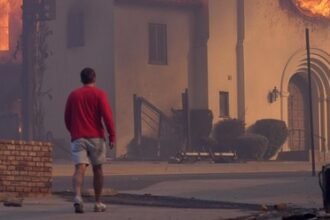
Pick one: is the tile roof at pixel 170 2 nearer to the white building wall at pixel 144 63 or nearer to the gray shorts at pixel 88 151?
the white building wall at pixel 144 63

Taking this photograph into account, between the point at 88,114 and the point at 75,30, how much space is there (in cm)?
2708

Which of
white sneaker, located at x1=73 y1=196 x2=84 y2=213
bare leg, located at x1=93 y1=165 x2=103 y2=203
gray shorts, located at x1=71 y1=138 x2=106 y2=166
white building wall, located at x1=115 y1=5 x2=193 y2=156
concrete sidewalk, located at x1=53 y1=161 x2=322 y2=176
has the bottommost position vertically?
concrete sidewalk, located at x1=53 y1=161 x2=322 y2=176

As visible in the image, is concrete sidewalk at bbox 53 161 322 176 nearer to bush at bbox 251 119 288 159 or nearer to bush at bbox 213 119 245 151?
bush at bbox 213 119 245 151

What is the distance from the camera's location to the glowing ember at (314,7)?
4003 centimetres

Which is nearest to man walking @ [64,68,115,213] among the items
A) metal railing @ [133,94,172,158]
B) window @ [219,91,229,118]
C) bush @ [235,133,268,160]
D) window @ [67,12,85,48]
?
bush @ [235,133,268,160]

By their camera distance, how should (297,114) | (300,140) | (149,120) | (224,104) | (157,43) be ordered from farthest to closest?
(297,114) < (300,140) < (224,104) < (157,43) < (149,120)

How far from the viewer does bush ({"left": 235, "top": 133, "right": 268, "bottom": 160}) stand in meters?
35.8

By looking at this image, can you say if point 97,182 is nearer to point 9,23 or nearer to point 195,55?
point 195,55

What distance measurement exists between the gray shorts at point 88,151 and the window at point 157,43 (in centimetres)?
2603

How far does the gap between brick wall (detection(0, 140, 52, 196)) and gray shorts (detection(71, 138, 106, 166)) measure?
8.49 feet

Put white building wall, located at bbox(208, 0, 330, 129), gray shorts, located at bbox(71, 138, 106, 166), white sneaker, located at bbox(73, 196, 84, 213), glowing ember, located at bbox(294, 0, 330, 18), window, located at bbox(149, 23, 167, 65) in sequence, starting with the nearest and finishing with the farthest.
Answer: white sneaker, located at bbox(73, 196, 84, 213)
gray shorts, located at bbox(71, 138, 106, 166)
window, located at bbox(149, 23, 167, 65)
white building wall, located at bbox(208, 0, 330, 129)
glowing ember, located at bbox(294, 0, 330, 18)

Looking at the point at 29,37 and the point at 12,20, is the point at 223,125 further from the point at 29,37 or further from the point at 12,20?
the point at 12,20

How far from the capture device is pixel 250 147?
35.8 meters

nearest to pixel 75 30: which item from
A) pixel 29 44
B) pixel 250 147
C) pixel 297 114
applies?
pixel 29 44
